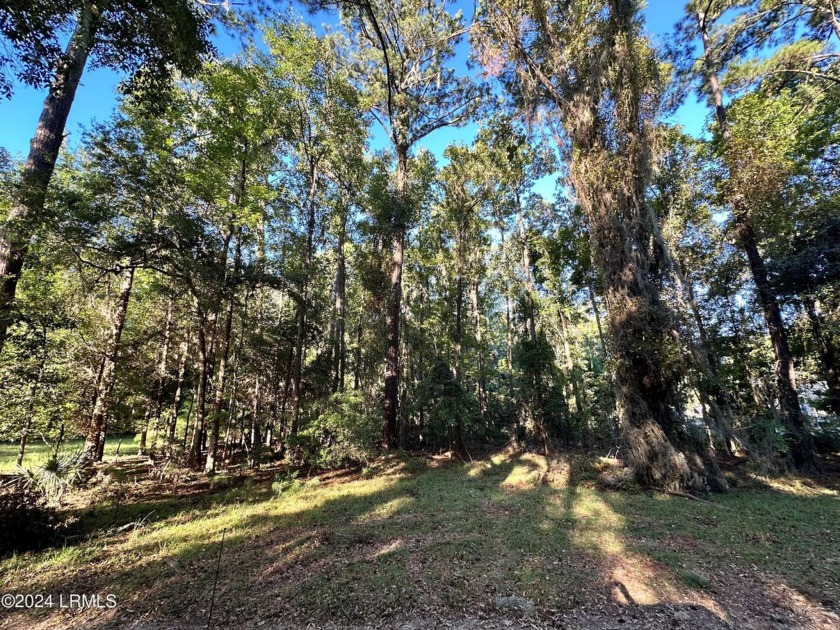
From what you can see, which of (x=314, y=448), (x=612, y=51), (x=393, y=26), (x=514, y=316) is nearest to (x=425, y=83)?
(x=393, y=26)

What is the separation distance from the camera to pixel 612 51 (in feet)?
29.2

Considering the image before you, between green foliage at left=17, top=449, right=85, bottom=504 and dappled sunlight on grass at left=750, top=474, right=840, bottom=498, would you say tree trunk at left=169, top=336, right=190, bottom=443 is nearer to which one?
green foliage at left=17, top=449, right=85, bottom=504

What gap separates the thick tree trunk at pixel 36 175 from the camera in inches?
179

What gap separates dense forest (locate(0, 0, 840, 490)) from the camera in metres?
5.75

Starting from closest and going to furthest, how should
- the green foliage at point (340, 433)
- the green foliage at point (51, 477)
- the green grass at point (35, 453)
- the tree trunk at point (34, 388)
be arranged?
the green foliage at point (51, 477), the tree trunk at point (34, 388), the green foliage at point (340, 433), the green grass at point (35, 453)

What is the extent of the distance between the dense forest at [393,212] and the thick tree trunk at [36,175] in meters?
0.04

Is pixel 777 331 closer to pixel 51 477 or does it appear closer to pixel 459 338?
pixel 459 338

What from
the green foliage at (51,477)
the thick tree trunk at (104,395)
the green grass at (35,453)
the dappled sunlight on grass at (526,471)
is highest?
the thick tree trunk at (104,395)

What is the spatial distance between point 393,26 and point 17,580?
18.1 metres

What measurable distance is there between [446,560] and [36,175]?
856 centimetres

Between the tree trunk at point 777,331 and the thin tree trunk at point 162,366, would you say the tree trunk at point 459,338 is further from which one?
the thin tree trunk at point 162,366

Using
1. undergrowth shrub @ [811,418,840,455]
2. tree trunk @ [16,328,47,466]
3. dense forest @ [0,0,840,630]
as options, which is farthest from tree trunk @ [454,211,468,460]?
undergrowth shrub @ [811,418,840,455]

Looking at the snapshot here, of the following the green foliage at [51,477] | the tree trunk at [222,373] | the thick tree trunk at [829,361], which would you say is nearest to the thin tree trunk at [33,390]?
the green foliage at [51,477]

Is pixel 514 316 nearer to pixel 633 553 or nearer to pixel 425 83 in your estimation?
pixel 425 83
